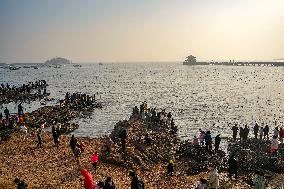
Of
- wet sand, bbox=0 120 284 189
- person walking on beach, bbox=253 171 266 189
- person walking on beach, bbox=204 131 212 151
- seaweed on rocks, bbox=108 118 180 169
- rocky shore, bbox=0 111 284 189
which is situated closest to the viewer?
person walking on beach, bbox=253 171 266 189

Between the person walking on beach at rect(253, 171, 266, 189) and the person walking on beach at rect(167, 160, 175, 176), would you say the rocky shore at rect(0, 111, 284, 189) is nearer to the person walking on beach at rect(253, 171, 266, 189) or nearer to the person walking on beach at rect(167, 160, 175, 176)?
the person walking on beach at rect(167, 160, 175, 176)

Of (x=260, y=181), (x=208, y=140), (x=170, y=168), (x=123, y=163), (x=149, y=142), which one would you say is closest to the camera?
(x=260, y=181)

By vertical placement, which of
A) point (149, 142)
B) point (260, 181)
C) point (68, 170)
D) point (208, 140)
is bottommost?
point (68, 170)

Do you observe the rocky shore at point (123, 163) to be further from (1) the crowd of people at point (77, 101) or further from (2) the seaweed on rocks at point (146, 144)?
(1) the crowd of people at point (77, 101)

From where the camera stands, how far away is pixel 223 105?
71.1 metres

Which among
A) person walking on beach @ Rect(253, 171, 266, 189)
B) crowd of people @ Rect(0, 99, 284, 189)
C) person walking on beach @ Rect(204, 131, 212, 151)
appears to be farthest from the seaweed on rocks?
person walking on beach @ Rect(253, 171, 266, 189)

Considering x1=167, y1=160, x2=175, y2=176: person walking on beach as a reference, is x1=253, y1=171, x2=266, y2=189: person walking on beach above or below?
above

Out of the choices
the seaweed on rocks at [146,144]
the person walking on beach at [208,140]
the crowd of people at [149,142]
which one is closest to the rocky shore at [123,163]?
the seaweed on rocks at [146,144]

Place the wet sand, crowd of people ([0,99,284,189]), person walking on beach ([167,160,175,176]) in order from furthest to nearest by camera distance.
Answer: person walking on beach ([167,160,175,176]) < the wet sand < crowd of people ([0,99,284,189])

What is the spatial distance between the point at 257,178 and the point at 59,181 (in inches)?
471

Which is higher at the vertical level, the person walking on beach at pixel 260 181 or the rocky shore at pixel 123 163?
the person walking on beach at pixel 260 181

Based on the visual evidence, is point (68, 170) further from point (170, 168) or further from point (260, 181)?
point (260, 181)

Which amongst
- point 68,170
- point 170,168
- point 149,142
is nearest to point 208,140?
point 149,142

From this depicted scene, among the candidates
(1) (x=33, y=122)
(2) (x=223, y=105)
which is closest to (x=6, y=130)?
(1) (x=33, y=122)
